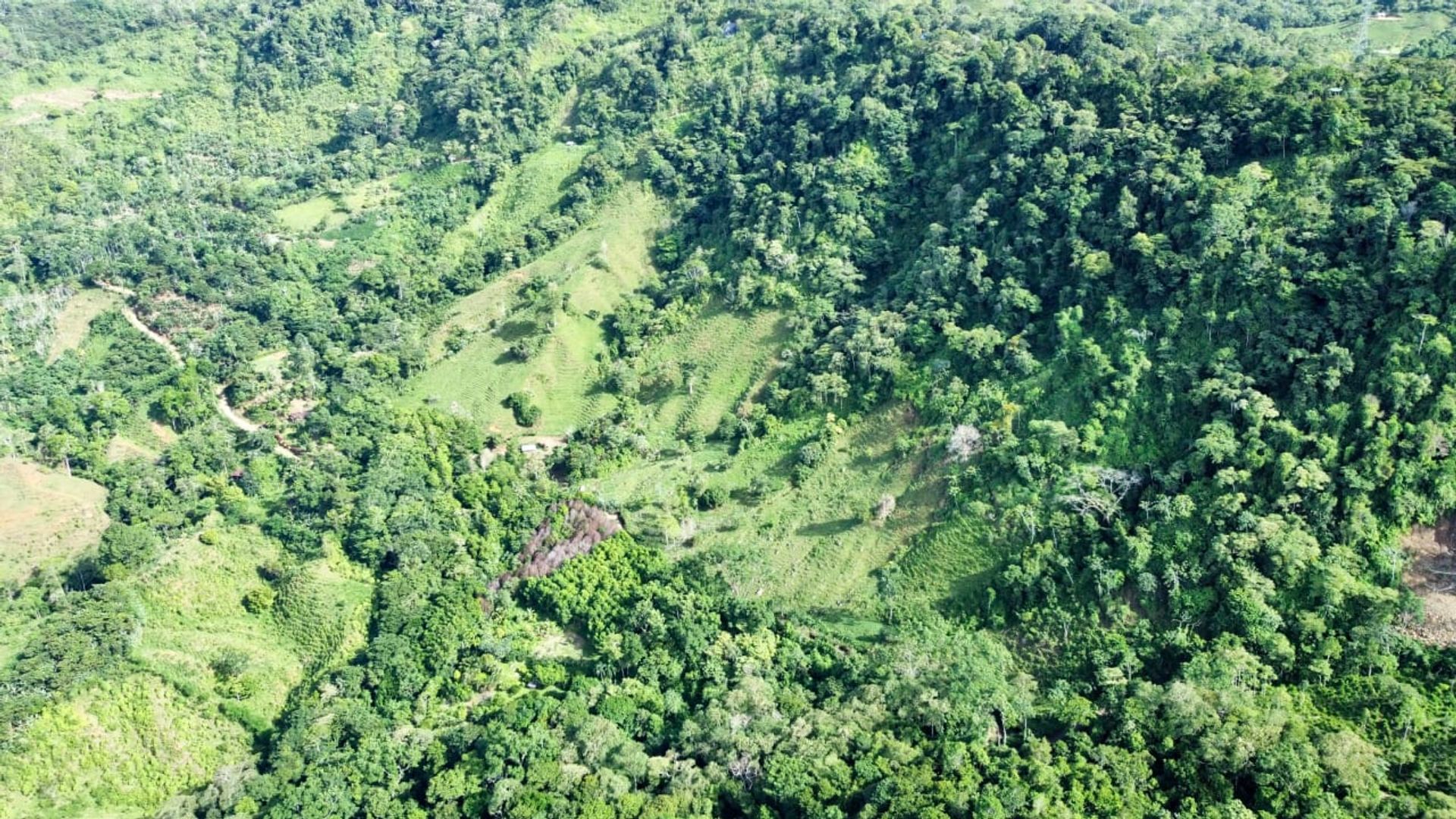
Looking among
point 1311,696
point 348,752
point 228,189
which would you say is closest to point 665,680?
point 348,752

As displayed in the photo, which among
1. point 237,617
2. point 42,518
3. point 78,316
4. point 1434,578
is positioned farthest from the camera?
point 78,316

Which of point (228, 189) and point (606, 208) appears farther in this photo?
point (228, 189)

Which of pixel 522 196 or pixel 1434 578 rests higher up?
pixel 1434 578

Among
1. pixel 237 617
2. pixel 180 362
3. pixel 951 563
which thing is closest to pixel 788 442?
pixel 951 563

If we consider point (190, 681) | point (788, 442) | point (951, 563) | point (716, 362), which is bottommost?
point (190, 681)

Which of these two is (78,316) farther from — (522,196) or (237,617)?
(237,617)

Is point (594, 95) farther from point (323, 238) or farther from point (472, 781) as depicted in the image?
point (472, 781)

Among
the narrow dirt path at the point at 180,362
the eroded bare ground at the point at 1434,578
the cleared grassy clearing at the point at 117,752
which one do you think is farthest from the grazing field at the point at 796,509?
the cleared grassy clearing at the point at 117,752
